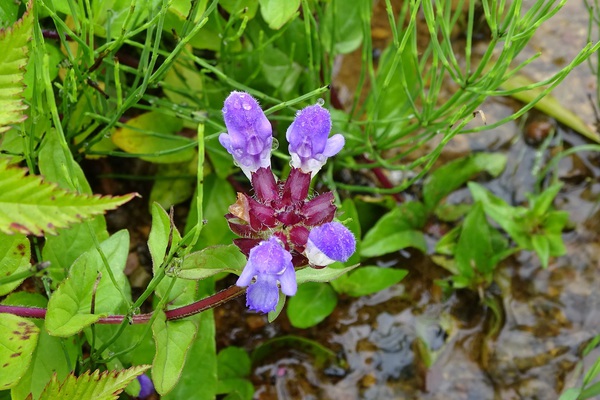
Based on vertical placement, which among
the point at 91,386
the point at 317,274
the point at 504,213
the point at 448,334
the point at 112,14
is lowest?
the point at 91,386

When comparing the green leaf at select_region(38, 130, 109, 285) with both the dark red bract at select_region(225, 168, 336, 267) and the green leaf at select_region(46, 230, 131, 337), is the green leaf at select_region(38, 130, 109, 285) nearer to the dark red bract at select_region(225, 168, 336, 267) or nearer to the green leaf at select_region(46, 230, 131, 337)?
the green leaf at select_region(46, 230, 131, 337)

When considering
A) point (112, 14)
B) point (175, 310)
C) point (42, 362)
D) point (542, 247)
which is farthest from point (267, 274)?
point (542, 247)

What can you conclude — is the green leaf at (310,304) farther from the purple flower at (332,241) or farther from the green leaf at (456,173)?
the purple flower at (332,241)

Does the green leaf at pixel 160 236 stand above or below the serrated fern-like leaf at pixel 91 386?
above

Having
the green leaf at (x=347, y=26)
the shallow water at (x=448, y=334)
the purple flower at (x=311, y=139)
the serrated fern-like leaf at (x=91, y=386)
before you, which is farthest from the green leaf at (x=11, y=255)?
the green leaf at (x=347, y=26)

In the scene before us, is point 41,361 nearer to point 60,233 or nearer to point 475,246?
point 60,233


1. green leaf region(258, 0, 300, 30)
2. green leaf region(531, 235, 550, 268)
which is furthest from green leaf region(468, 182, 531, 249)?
green leaf region(258, 0, 300, 30)

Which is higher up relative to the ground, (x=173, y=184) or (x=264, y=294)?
(x=173, y=184)

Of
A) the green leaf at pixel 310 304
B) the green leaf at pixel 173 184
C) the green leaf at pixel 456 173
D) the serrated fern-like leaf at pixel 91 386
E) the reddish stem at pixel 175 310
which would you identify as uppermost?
the green leaf at pixel 173 184
